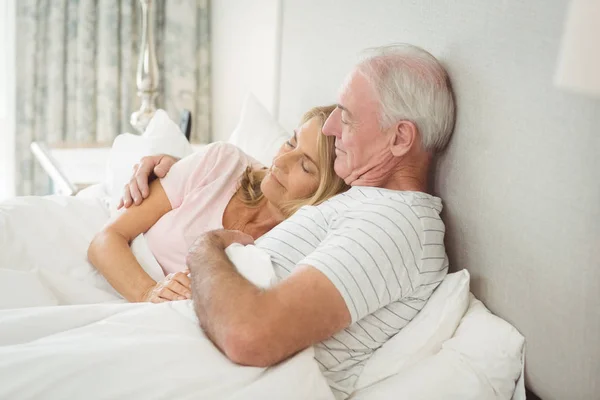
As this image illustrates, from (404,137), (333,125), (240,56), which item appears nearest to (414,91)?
(404,137)

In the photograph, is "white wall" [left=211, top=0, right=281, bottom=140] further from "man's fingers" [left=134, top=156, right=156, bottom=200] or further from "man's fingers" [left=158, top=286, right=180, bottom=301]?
"man's fingers" [left=158, top=286, right=180, bottom=301]

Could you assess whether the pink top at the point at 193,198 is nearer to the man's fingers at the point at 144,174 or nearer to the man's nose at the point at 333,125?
the man's fingers at the point at 144,174

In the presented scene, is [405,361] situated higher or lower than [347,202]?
lower

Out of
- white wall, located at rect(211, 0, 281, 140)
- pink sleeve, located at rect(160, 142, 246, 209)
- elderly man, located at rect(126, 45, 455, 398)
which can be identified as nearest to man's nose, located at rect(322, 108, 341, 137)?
elderly man, located at rect(126, 45, 455, 398)

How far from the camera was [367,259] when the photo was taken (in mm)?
1073

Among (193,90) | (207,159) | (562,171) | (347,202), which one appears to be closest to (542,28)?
(562,171)

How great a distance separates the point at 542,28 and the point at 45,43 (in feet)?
9.23

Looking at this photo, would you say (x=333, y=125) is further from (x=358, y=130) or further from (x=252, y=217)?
(x=252, y=217)

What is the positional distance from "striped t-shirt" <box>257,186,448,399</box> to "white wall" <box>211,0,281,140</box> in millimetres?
1326

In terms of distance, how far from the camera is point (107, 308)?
1123 mm

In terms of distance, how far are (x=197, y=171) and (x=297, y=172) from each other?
27 cm

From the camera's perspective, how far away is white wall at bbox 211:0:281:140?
2547mm

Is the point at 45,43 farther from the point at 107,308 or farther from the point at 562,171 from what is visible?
the point at 562,171

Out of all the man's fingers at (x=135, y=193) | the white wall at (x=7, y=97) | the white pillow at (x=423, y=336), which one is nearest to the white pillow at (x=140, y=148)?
the man's fingers at (x=135, y=193)
